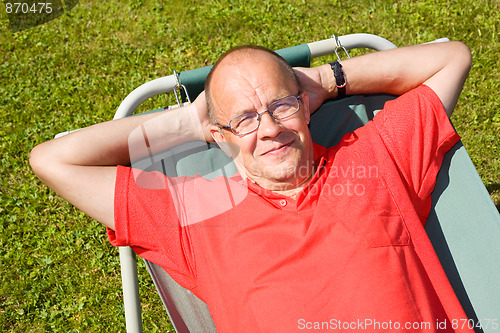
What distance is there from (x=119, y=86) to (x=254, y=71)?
2.74m

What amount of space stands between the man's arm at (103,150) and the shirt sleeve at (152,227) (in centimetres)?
8

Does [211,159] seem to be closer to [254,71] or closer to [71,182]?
[254,71]

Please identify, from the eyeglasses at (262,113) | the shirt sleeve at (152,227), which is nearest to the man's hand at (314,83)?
the eyeglasses at (262,113)

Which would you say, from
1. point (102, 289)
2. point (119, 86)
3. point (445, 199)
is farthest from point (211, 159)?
point (119, 86)

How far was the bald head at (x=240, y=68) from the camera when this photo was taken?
2.45 metres

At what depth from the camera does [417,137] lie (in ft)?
8.11

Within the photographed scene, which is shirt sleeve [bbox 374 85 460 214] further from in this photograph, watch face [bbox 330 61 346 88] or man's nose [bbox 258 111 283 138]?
man's nose [bbox 258 111 283 138]

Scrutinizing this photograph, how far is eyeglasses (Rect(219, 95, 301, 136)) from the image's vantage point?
2432 mm

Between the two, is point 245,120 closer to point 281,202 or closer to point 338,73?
point 281,202

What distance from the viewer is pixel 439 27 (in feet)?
16.3

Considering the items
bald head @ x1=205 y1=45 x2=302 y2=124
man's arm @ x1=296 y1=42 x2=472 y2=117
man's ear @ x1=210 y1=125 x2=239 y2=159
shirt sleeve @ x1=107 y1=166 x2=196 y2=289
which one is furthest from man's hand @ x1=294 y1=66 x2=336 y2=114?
shirt sleeve @ x1=107 y1=166 x2=196 y2=289

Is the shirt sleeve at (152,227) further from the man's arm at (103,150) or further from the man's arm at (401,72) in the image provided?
the man's arm at (401,72)

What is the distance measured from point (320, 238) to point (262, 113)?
70 cm

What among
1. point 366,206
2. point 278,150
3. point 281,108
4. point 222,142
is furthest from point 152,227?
point 366,206
